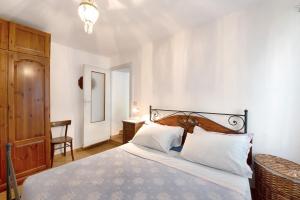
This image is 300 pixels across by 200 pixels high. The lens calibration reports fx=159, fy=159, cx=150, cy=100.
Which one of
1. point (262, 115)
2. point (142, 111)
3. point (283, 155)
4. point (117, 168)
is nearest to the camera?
point (117, 168)

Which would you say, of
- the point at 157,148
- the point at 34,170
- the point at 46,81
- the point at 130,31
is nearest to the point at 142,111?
the point at 157,148

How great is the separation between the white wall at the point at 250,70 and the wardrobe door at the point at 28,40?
79.3 inches

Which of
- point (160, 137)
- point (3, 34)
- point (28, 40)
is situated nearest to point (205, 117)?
point (160, 137)

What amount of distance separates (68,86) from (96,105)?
78 centimetres

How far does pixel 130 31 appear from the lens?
2893mm

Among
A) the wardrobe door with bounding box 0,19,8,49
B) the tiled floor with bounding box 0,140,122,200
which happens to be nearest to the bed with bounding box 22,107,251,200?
the tiled floor with bounding box 0,140,122,200

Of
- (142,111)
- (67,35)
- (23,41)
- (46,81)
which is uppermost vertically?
(67,35)

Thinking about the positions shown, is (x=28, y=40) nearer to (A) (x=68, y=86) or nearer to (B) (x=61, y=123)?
(A) (x=68, y=86)

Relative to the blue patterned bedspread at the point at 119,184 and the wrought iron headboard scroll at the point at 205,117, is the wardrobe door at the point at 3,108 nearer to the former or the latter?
the blue patterned bedspread at the point at 119,184

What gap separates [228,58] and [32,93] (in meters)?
2.95

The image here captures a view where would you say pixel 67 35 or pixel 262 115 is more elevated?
pixel 67 35

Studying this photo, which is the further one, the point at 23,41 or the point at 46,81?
the point at 46,81

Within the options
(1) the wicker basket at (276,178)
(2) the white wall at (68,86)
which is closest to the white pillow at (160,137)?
(1) the wicker basket at (276,178)

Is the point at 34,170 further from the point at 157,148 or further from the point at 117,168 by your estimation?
the point at 157,148
